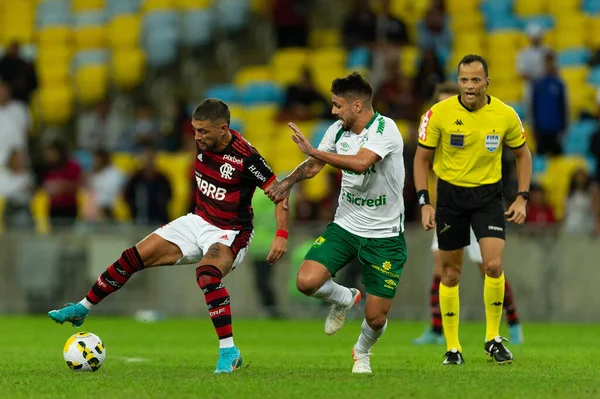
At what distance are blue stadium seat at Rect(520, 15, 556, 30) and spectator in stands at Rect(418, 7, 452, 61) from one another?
1.60 m

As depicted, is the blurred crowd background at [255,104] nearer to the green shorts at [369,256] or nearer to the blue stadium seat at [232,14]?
the blue stadium seat at [232,14]

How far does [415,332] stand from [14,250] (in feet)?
20.4

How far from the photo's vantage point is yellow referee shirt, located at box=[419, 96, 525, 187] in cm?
1033

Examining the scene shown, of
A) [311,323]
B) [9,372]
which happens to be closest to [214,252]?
[9,372]

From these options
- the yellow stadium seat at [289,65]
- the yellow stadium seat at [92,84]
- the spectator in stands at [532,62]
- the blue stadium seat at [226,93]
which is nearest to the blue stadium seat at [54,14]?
the yellow stadium seat at [92,84]

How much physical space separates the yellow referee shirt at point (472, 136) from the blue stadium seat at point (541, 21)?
11587mm

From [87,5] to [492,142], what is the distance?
15.4 m

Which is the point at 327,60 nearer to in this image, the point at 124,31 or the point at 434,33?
the point at 434,33

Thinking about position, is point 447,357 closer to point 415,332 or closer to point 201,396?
point 201,396

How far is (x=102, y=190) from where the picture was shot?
64.5 feet

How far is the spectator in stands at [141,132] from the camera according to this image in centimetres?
2097

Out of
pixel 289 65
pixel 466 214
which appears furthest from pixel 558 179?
pixel 466 214

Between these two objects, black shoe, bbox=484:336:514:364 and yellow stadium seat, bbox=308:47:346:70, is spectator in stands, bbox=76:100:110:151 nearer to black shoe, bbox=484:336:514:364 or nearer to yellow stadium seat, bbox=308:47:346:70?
yellow stadium seat, bbox=308:47:346:70

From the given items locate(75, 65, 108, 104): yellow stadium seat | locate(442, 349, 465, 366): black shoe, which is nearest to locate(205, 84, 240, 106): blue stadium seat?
locate(75, 65, 108, 104): yellow stadium seat
